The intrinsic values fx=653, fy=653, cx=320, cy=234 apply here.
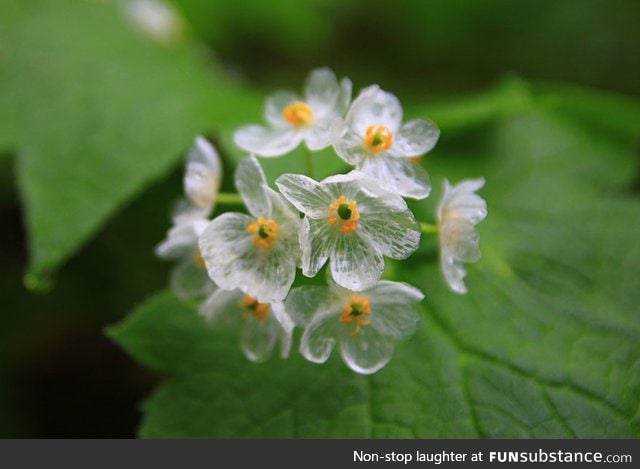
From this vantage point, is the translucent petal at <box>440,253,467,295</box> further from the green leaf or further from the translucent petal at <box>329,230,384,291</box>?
the green leaf

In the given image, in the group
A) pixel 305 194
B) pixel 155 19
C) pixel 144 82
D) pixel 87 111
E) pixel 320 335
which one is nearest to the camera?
pixel 305 194

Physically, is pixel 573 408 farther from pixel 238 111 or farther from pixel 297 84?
pixel 297 84

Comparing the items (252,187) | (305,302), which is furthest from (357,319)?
(252,187)

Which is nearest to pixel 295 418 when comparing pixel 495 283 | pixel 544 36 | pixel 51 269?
pixel 495 283

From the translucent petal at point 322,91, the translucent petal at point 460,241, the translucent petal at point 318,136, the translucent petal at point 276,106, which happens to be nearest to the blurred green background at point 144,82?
the translucent petal at point 276,106

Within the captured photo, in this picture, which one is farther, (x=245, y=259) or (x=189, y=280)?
(x=189, y=280)

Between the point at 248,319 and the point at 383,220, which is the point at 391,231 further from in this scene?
the point at 248,319

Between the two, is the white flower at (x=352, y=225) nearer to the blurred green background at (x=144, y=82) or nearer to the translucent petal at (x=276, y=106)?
the translucent petal at (x=276, y=106)

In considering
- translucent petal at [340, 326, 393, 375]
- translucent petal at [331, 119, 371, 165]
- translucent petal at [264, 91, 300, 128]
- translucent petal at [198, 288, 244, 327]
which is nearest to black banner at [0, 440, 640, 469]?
translucent petal at [340, 326, 393, 375]
